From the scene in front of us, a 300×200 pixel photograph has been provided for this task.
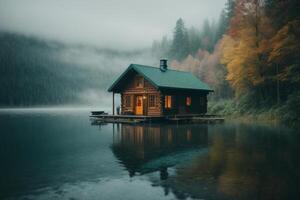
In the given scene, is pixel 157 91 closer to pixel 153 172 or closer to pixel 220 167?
pixel 220 167

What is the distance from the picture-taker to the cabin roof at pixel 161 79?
1480 inches

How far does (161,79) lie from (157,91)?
1778mm

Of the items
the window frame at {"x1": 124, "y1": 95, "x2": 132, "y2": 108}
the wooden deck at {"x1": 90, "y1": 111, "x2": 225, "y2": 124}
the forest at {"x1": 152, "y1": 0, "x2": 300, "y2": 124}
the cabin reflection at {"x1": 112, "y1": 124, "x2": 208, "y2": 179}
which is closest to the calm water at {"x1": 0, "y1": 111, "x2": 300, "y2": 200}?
the cabin reflection at {"x1": 112, "y1": 124, "x2": 208, "y2": 179}

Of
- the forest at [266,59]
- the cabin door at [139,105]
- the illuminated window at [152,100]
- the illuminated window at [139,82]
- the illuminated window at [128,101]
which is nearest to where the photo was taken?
the forest at [266,59]

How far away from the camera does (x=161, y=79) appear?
39.1 meters

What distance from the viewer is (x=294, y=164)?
1256 centimetres

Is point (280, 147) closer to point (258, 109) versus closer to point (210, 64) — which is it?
point (258, 109)

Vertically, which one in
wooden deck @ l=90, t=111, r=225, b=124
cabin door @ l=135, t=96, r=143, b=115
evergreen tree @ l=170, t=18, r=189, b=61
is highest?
evergreen tree @ l=170, t=18, r=189, b=61

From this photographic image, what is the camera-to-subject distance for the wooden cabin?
38.5 m

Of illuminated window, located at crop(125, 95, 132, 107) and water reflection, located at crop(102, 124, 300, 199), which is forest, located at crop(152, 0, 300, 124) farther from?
water reflection, located at crop(102, 124, 300, 199)

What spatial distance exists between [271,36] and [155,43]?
4552 inches

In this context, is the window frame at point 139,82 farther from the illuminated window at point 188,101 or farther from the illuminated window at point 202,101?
the illuminated window at point 202,101

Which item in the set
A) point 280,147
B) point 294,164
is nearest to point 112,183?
point 294,164

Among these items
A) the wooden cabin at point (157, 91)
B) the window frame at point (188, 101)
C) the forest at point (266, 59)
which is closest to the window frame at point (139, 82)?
the wooden cabin at point (157, 91)
